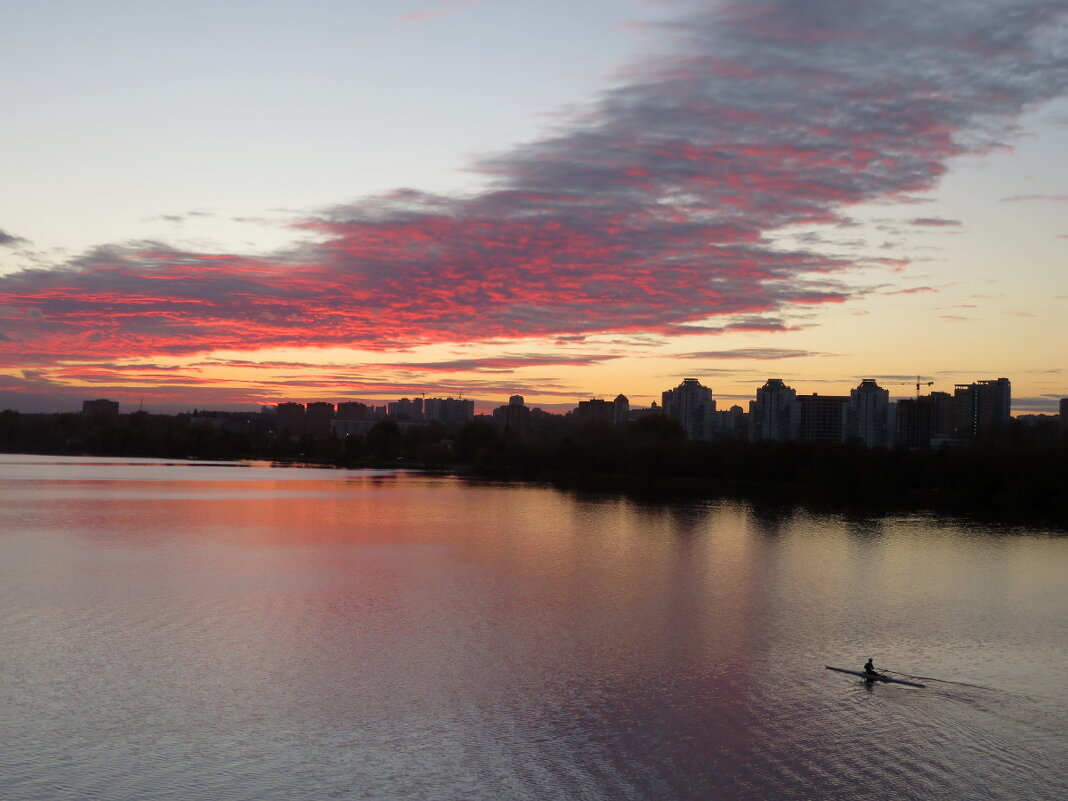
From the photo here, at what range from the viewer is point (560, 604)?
18953mm

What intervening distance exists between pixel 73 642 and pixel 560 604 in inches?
355

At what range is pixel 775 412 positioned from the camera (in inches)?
4887

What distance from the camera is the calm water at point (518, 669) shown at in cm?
987

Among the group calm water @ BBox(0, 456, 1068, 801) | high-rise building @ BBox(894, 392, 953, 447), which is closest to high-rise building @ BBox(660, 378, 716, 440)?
high-rise building @ BBox(894, 392, 953, 447)

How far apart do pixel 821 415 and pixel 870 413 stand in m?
7.66

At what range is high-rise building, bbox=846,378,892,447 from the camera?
113562 millimetres

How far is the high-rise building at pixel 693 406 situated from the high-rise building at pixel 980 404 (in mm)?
37388

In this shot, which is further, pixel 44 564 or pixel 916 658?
pixel 44 564

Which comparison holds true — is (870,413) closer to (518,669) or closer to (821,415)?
(821,415)

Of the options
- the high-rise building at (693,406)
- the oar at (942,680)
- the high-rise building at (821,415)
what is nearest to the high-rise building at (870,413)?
the high-rise building at (821,415)

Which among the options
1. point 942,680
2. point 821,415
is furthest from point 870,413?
point 942,680

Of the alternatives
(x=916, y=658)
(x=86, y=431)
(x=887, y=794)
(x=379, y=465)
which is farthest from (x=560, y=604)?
(x=86, y=431)

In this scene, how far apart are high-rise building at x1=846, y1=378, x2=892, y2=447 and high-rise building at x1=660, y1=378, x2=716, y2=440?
24.8m

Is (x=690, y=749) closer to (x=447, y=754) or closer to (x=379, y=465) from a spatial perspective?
(x=447, y=754)
